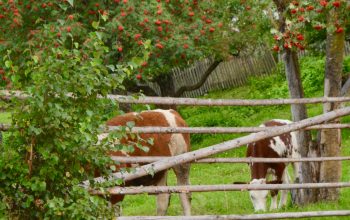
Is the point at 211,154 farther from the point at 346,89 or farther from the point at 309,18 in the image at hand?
the point at 346,89

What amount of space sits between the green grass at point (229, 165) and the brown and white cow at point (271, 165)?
0.28 meters

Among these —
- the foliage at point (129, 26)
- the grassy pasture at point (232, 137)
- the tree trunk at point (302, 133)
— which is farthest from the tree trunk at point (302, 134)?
the foliage at point (129, 26)

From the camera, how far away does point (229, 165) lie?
16.3 meters

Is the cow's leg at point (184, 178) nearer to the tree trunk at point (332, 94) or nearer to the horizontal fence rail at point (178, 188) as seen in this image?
the horizontal fence rail at point (178, 188)

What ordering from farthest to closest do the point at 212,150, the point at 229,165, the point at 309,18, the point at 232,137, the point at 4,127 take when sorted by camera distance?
the point at 232,137 → the point at 229,165 → the point at 309,18 → the point at 212,150 → the point at 4,127

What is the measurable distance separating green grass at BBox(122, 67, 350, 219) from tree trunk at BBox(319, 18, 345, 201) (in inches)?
13.4

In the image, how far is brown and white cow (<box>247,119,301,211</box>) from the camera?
447 inches

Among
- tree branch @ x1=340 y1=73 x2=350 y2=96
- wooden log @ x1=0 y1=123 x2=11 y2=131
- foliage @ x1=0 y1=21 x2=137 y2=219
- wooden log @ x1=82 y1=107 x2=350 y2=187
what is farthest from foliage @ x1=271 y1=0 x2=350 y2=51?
wooden log @ x1=0 y1=123 x2=11 y2=131

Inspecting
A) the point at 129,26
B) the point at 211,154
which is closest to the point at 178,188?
the point at 211,154

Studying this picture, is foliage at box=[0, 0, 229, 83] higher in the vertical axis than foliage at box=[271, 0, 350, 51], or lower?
higher

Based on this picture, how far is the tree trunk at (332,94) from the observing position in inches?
390

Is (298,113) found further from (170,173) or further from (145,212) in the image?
(170,173)

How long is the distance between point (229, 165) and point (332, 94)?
6581mm

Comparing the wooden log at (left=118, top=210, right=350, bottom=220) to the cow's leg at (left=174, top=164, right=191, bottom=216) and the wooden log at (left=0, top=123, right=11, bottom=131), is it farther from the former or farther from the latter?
the cow's leg at (left=174, top=164, right=191, bottom=216)
